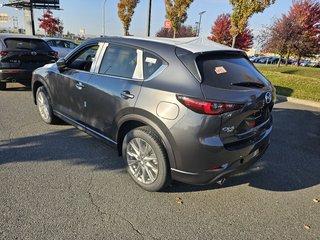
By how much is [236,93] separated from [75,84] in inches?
93.9

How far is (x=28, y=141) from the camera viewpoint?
13.6 ft

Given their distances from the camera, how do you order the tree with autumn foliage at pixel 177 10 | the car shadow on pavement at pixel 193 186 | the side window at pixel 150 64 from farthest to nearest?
the tree with autumn foliage at pixel 177 10
the car shadow on pavement at pixel 193 186
the side window at pixel 150 64

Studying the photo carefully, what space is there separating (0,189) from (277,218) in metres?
3.07

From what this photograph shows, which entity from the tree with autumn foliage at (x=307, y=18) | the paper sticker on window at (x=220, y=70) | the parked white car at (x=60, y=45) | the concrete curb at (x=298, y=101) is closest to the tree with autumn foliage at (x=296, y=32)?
the tree with autumn foliage at (x=307, y=18)

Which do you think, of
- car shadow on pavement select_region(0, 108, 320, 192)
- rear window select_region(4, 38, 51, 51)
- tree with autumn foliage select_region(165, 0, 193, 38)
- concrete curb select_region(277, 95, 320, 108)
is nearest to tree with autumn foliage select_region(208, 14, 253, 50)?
tree with autumn foliage select_region(165, 0, 193, 38)

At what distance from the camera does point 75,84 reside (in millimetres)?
3781

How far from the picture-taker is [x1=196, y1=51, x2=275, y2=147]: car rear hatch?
8.17 feet

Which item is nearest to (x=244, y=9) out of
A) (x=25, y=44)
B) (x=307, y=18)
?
(x=25, y=44)

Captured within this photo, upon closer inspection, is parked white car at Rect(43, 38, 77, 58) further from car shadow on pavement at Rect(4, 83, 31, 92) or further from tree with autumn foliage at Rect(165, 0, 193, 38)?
tree with autumn foliage at Rect(165, 0, 193, 38)

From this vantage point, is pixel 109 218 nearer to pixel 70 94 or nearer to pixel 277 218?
pixel 277 218

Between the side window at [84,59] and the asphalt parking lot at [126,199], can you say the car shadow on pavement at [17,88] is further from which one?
the side window at [84,59]

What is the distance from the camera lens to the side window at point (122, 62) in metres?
3.03

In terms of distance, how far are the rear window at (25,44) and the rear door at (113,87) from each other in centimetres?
488

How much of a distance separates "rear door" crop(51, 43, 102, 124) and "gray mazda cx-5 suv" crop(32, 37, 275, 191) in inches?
3.4
